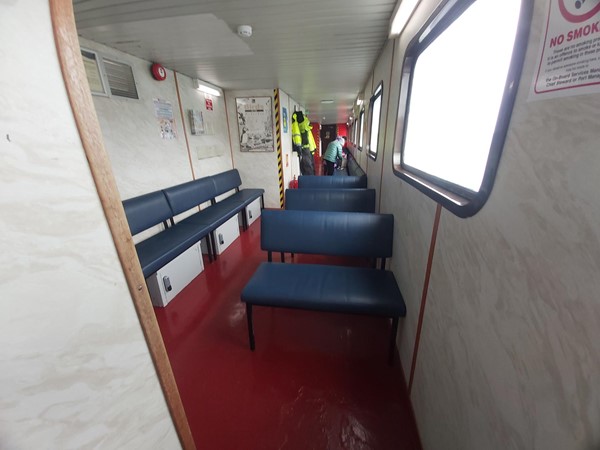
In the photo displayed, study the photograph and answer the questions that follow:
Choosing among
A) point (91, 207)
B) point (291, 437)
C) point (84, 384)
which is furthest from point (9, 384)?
point (291, 437)

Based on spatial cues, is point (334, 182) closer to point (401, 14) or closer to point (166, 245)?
point (401, 14)

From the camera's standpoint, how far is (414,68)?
5.84 ft

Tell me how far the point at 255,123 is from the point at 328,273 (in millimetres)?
4077

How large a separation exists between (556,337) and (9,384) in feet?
3.70

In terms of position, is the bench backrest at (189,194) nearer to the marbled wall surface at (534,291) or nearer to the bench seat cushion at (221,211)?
the bench seat cushion at (221,211)

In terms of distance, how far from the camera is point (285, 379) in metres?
1.68

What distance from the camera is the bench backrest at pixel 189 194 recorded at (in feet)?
10.0

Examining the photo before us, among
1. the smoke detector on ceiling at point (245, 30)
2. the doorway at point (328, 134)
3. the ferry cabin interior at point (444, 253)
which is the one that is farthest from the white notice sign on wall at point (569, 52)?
the doorway at point (328, 134)

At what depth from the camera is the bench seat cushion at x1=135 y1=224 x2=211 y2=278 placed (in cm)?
218

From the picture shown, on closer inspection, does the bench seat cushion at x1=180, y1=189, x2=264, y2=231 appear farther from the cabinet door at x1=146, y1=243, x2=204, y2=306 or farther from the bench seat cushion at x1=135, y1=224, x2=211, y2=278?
the cabinet door at x1=146, y1=243, x2=204, y2=306

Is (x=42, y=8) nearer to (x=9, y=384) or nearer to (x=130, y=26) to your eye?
(x=9, y=384)

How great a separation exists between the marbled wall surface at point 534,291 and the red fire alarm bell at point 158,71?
3.66m

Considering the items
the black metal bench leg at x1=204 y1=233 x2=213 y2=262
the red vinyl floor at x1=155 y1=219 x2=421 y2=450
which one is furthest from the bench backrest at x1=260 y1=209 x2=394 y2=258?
the black metal bench leg at x1=204 y1=233 x2=213 y2=262

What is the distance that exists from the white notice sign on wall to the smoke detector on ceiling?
2.23 meters
